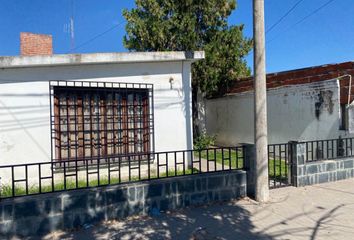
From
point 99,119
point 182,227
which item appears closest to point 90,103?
point 99,119

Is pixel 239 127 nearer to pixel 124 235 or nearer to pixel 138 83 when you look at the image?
pixel 138 83

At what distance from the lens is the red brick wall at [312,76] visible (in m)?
8.06

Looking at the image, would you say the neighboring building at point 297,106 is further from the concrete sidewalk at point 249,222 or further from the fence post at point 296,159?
the concrete sidewalk at point 249,222

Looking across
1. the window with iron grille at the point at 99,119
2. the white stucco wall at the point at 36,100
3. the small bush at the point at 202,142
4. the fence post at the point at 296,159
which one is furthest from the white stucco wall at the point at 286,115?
the window with iron grille at the point at 99,119

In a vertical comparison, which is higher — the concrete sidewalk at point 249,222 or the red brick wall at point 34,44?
the red brick wall at point 34,44

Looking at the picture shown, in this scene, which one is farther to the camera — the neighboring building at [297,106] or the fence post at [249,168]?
the neighboring building at [297,106]

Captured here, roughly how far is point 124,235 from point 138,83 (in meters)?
4.24

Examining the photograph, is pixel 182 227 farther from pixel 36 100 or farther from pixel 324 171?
pixel 36 100

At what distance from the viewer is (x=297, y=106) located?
31.9ft

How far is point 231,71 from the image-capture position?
1247 centimetres

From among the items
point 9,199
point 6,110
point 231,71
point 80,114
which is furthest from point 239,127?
point 9,199

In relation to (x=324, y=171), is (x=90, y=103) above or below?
above

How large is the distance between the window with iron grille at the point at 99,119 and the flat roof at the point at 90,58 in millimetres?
497

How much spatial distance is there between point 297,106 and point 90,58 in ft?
20.5
